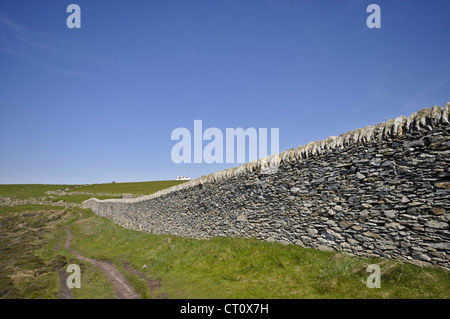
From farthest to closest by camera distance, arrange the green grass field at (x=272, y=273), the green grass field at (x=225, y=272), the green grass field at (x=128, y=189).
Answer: the green grass field at (x=128, y=189), the green grass field at (x=225, y=272), the green grass field at (x=272, y=273)

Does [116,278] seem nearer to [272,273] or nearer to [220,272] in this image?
[220,272]

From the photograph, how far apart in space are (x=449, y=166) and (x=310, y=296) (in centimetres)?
486

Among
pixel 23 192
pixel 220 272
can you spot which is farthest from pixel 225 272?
pixel 23 192

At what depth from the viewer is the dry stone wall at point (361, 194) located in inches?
260

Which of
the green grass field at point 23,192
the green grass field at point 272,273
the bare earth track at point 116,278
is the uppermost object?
the green grass field at point 23,192

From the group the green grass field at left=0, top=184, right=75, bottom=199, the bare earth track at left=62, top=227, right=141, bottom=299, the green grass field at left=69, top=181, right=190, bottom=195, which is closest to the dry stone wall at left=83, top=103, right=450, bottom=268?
the bare earth track at left=62, top=227, right=141, bottom=299

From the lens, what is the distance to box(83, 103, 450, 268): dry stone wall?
660 centimetres

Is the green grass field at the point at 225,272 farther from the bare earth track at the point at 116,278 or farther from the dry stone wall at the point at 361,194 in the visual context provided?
the dry stone wall at the point at 361,194

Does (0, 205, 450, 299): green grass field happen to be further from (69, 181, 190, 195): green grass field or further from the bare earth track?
(69, 181, 190, 195): green grass field

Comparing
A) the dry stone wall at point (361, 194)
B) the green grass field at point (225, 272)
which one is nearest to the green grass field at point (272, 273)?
the green grass field at point (225, 272)

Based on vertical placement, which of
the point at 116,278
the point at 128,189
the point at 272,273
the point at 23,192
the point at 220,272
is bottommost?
the point at 116,278

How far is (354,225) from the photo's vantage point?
8.16 meters

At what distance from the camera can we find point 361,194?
319 inches

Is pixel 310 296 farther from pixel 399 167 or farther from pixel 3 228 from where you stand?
pixel 3 228
